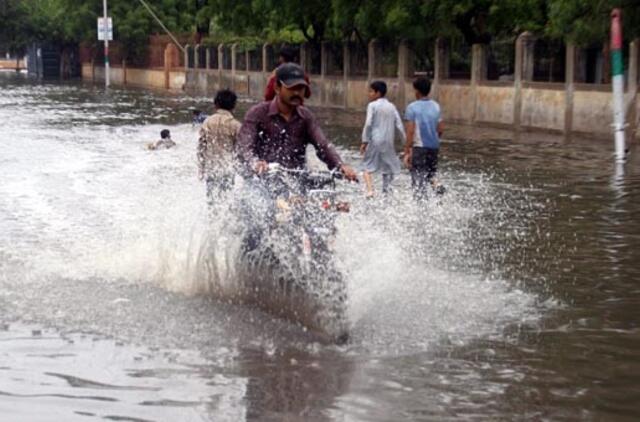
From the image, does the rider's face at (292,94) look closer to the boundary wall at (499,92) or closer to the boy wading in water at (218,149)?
the boy wading in water at (218,149)

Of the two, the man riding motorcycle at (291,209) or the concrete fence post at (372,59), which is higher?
the concrete fence post at (372,59)

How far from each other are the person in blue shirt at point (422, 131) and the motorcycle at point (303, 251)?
15.1ft

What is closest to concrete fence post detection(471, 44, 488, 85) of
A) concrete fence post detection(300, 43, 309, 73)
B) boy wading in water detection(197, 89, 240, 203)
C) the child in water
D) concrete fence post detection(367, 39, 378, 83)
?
concrete fence post detection(367, 39, 378, 83)

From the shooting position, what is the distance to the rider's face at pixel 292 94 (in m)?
7.12

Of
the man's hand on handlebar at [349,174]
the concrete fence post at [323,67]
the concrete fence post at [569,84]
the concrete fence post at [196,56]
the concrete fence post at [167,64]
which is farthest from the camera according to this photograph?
the concrete fence post at [167,64]

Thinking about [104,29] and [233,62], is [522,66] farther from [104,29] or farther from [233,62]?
[104,29]

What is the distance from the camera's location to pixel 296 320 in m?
7.03

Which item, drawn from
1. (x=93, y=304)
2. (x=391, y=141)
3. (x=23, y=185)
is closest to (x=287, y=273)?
(x=93, y=304)

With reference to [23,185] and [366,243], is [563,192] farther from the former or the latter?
[23,185]

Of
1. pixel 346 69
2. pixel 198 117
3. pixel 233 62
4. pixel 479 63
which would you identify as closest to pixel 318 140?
pixel 198 117

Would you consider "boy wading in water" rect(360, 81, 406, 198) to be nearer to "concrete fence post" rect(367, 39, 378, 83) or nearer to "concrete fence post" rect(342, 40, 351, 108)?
"concrete fence post" rect(367, 39, 378, 83)

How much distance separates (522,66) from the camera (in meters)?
25.2

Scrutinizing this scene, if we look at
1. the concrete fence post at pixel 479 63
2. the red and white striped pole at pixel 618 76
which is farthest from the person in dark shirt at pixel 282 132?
the concrete fence post at pixel 479 63

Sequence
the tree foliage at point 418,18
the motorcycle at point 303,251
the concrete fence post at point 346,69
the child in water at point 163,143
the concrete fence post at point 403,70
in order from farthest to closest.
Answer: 1. the concrete fence post at point 346,69
2. the concrete fence post at point 403,70
3. the tree foliage at point 418,18
4. the child in water at point 163,143
5. the motorcycle at point 303,251
